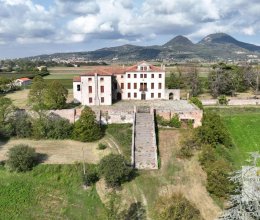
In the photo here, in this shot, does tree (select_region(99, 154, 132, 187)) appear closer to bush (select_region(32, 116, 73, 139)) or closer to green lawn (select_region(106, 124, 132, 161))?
green lawn (select_region(106, 124, 132, 161))

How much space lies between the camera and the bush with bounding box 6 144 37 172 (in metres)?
34.5

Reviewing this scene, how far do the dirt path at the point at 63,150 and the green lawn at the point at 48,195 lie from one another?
188 cm

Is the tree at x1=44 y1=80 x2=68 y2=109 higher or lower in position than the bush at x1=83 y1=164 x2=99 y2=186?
higher

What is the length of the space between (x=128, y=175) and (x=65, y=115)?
15.2 meters

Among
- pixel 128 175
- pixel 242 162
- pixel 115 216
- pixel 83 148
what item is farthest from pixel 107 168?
pixel 242 162

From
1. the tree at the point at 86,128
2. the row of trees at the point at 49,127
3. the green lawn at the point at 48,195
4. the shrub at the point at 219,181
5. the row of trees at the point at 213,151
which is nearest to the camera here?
the green lawn at the point at 48,195


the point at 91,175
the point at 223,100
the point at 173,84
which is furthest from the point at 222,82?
the point at 91,175

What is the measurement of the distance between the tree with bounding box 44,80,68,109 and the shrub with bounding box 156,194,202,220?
2239 centimetres

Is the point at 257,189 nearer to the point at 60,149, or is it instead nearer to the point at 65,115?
the point at 60,149

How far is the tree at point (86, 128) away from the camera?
41.5 metres

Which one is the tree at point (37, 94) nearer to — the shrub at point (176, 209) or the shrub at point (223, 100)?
the shrub at point (176, 209)

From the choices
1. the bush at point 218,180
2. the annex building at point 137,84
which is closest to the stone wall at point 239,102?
the annex building at point 137,84

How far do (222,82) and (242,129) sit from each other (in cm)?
1813

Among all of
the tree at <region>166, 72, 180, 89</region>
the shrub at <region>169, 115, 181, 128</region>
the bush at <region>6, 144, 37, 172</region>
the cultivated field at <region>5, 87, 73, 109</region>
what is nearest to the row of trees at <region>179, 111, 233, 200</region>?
the shrub at <region>169, 115, 181, 128</region>
